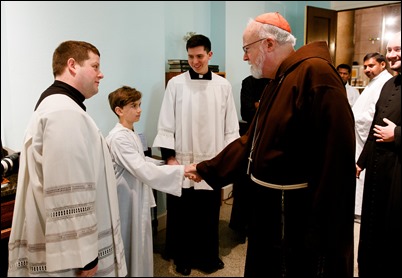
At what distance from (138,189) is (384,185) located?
3.32 feet

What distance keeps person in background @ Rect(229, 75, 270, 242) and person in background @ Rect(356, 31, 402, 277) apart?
511 millimetres

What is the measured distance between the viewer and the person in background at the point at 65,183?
0.96 metres

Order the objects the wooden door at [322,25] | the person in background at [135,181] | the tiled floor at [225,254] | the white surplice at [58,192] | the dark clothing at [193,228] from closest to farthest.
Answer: the white surplice at [58,192] < the person in background at [135,181] < the tiled floor at [225,254] < the dark clothing at [193,228] < the wooden door at [322,25]

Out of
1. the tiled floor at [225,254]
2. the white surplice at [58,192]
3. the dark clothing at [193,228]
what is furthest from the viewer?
the dark clothing at [193,228]

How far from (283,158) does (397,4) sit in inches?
36.8

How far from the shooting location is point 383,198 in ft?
4.41

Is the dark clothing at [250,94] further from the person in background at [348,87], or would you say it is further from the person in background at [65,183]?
the person in background at [65,183]

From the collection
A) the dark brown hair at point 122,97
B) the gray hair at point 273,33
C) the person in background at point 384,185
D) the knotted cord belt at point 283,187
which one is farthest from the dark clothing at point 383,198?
the dark brown hair at point 122,97

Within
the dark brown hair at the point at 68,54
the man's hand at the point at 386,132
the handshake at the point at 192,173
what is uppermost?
the dark brown hair at the point at 68,54

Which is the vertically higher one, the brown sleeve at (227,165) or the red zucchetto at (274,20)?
the red zucchetto at (274,20)

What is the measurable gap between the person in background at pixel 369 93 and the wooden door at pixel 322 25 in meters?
0.23

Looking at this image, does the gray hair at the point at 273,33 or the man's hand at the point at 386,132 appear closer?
the gray hair at the point at 273,33

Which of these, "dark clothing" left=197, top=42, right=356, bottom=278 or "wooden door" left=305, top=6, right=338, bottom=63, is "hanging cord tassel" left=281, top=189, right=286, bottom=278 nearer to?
"dark clothing" left=197, top=42, right=356, bottom=278

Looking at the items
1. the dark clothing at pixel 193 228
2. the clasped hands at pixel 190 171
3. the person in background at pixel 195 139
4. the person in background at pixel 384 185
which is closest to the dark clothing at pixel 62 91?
the person in background at pixel 195 139
